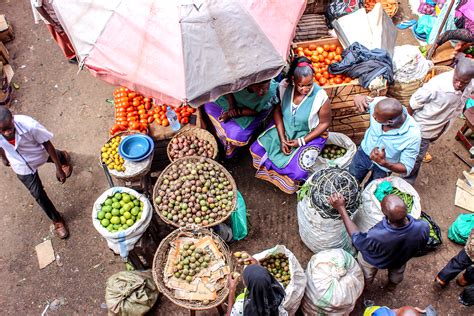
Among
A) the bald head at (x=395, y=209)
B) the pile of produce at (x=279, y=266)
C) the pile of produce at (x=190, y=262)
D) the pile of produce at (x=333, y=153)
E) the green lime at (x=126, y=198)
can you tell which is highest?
the bald head at (x=395, y=209)

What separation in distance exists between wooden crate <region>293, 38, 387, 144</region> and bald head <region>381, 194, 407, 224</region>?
2.06m

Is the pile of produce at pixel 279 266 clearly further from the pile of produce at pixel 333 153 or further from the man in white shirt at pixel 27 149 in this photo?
the man in white shirt at pixel 27 149

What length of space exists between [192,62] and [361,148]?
2086 mm

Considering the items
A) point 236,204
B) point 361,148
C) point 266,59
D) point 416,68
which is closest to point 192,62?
point 266,59

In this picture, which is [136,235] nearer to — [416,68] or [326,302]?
[326,302]

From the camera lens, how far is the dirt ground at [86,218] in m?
4.49

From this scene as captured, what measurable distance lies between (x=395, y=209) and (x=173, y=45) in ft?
7.48

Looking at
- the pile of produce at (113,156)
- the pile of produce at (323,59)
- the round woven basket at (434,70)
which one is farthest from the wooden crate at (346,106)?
the pile of produce at (113,156)

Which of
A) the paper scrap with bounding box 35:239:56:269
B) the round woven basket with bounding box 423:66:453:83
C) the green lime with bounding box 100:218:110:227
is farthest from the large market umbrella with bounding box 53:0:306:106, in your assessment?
the round woven basket with bounding box 423:66:453:83

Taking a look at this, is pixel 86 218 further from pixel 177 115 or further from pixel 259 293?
pixel 259 293

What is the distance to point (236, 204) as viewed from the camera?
435 centimetres

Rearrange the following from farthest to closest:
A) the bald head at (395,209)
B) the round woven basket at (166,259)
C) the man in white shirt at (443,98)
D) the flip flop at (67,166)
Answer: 1. the flip flop at (67,166)
2. the man in white shirt at (443,98)
3. the round woven basket at (166,259)
4. the bald head at (395,209)

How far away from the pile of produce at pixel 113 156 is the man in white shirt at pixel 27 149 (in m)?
0.54

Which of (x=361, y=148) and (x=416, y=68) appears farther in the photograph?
(x=416, y=68)
